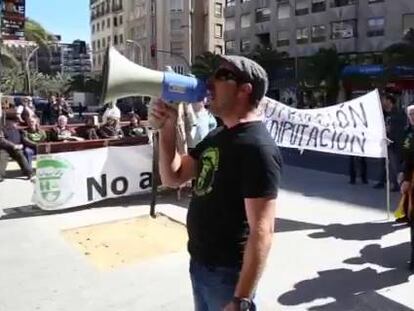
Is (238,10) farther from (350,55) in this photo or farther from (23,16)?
(23,16)

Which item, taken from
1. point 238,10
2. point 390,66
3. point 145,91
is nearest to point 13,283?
point 145,91

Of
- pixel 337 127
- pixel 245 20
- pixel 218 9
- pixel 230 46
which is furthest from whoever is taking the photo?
pixel 218 9

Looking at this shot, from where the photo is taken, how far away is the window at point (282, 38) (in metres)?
53.3

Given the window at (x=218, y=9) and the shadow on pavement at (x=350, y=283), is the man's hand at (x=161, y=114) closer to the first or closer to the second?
the shadow on pavement at (x=350, y=283)

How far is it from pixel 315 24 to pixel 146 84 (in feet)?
163

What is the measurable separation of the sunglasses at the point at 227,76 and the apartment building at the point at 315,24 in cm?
4247

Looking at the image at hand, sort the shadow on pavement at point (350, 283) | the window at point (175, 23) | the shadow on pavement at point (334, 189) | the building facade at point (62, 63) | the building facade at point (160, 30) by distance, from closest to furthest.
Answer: the shadow on pavement at point (350, 283)
the shadow on pavement at point (334, 189)
the building facade at point (160, 30)
the window at point (175, 23)
the building facade at point (62, 63)

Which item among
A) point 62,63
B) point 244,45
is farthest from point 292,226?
point 62,63

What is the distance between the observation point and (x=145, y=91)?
8.51 feet

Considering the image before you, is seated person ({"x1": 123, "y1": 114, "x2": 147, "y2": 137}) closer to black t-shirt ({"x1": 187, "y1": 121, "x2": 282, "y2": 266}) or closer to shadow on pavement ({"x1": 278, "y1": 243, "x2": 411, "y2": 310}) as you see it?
shadow on pavement ({"x1": 278, "y1": 243, "x2": 411, "y2": 310})

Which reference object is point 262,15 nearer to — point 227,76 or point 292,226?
point 292,226

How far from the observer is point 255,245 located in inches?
84.9

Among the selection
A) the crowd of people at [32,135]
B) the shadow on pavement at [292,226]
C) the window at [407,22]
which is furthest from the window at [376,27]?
the shadow on pavement at [292,226]

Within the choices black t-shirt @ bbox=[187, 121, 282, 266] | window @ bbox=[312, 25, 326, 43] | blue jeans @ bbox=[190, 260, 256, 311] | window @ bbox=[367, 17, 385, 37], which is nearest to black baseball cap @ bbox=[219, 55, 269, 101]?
black t-shirt @ bbox=[187, 121, 282, 266]
